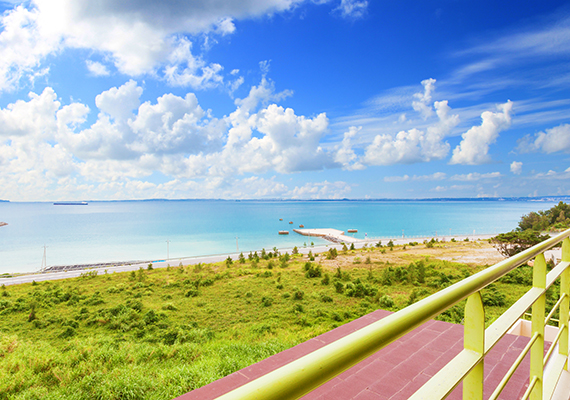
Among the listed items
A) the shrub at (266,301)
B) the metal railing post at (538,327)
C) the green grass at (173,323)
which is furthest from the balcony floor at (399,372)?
the shrub at (266,301)

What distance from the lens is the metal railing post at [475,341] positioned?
79 centimetres

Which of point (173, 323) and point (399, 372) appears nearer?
point (399, 372)

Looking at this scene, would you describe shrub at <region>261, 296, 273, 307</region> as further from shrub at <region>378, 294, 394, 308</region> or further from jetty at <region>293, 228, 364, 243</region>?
jetty at <region>293, 228, 364, 243</region>

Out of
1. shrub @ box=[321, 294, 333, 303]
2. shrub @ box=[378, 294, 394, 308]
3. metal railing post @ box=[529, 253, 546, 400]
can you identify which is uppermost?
metal railing post @ box=[529, 253, 546, 400]

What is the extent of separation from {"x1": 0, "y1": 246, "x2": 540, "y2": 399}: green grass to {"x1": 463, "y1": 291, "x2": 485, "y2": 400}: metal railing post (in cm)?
428

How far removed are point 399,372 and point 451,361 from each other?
313cm

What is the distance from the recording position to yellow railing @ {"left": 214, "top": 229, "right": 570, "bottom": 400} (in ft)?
1.26

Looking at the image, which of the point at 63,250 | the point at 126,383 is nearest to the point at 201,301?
the point at 126,383

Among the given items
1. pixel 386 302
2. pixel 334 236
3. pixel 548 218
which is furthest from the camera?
pixel 334 236

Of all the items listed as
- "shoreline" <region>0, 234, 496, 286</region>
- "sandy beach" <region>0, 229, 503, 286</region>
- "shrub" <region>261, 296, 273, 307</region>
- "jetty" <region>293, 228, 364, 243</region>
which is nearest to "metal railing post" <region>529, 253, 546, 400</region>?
"shrub" <region>261, 296, 273, 307</region>

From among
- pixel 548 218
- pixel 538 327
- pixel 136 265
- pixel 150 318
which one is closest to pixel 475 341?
pixel 538 327

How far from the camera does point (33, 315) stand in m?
11.0

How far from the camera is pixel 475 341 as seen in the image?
79 centimetres

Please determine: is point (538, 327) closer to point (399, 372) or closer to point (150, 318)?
point (399, 372)
